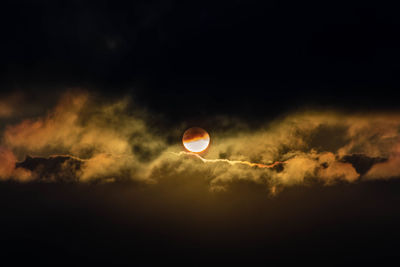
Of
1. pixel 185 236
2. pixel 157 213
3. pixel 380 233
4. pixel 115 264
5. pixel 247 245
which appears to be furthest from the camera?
pixel 157 213

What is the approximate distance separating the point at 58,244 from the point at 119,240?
2376 centimetres

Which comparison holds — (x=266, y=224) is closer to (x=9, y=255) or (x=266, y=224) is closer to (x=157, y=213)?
(x=157, y=213)

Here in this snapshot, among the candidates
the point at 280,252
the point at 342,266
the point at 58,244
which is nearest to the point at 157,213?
the point at 58,244

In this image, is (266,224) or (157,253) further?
(266,224)

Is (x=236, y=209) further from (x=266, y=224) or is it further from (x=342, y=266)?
(x=342, y=266)

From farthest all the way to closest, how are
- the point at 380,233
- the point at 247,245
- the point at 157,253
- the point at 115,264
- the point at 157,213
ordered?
the point at 157,213
the point at 380,233
the point at 247,245
the point at 157,253
the point at 115,264

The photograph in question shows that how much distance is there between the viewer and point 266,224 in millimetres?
115562

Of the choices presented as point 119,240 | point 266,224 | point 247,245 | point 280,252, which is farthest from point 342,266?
point 119,240

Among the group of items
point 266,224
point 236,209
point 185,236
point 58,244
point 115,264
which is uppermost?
point 236,209

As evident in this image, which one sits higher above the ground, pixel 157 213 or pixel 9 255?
pixel 157 213

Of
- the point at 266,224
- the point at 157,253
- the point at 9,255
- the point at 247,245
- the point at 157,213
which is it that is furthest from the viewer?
the point at 157,213

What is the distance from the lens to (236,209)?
13562cm

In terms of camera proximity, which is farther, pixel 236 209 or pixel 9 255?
pixel 236 209

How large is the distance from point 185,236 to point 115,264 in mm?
41092
